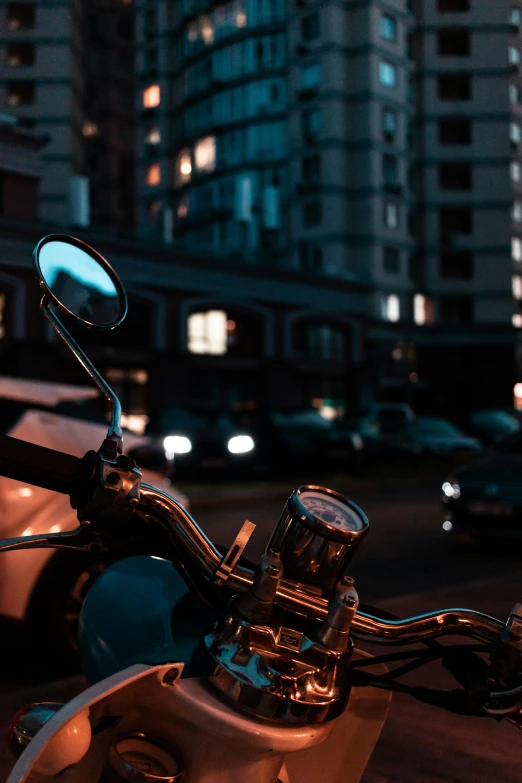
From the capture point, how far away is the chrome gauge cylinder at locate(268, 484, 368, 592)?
1829 mm

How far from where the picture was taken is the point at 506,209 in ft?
176

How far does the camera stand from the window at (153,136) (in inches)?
2366

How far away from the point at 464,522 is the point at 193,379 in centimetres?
2839

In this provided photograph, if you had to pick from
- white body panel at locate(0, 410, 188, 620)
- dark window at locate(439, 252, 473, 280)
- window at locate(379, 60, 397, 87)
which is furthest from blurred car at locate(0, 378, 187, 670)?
dark window at locate(439, 252, 473, 280)

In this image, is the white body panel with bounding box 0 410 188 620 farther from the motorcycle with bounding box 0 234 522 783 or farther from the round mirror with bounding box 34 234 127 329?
the motorcycle with bounding box 0 234 522 783

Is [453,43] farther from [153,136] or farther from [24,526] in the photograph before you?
[24,526]

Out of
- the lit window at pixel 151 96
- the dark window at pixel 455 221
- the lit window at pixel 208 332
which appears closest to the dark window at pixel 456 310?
the dark window at pixel 455 221

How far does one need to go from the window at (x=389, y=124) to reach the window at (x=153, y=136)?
1764cm

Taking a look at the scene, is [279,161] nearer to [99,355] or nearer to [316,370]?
[316,370]

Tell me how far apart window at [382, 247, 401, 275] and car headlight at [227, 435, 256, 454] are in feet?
114

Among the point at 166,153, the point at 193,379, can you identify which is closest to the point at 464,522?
the point at 193,379

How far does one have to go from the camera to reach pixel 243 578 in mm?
1904

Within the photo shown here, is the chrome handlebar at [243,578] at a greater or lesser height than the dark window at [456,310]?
lesser

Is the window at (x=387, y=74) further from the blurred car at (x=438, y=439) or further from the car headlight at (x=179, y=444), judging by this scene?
the car headlight at (x=179, y=444)
